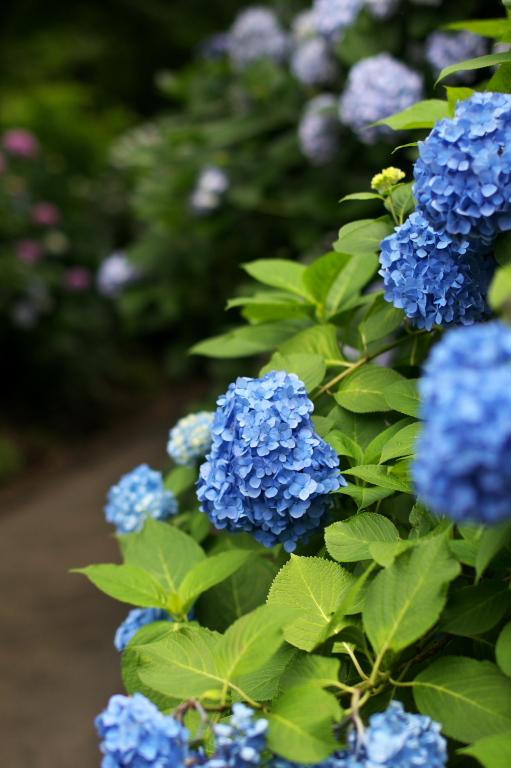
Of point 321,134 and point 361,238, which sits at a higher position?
point 321,134

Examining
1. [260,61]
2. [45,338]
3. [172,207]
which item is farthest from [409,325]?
[45,338]

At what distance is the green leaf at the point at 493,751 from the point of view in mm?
637

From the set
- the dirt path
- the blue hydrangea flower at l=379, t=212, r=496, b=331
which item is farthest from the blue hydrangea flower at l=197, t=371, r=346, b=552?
the dirt path

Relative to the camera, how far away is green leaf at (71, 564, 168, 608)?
3.49 ft

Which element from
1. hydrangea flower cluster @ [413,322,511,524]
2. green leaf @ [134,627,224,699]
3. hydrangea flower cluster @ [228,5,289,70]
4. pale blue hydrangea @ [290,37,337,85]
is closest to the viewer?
hydrangea flower cluster @ [413,322,511,524]

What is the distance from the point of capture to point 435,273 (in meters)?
0.95

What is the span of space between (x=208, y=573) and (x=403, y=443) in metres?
0.38

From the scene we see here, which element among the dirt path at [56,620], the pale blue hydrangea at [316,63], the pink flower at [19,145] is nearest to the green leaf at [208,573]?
the dirt path at [56,620]

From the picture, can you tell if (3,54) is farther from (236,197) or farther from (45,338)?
(236,197)

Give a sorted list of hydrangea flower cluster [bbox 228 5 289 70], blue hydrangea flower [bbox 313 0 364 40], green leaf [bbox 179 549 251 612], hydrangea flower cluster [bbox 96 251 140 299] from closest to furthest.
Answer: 1. green leaf [bbox 179 549 251 612]
2. blue hydrangea flower [bbox 313 0 364 40]
3. hydrangea flower cluster [bbox 228 5 289 70]
4. hydrangea flower cluster [bbox 96 251 140 299]

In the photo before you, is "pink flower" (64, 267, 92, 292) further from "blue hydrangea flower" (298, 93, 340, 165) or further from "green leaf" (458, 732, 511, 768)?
"green leaf" (458, 732, 511, 768)

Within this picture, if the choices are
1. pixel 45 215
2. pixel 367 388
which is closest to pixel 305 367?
pixel 367 388

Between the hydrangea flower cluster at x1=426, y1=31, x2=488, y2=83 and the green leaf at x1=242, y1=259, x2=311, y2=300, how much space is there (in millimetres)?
1280

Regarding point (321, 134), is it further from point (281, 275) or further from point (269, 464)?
point (269, 464)
